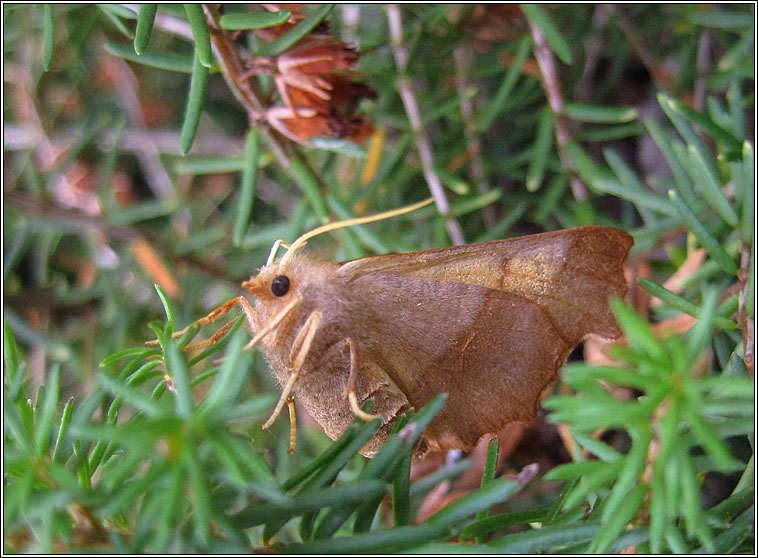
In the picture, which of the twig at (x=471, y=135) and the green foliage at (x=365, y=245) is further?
the twig at (x=471, y=135)

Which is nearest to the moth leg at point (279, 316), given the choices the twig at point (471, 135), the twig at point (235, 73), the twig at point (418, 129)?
the twig at point (235, 73)

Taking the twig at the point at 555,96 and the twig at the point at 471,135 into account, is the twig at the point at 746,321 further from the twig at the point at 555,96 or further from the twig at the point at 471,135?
the twig at the point at 471,135

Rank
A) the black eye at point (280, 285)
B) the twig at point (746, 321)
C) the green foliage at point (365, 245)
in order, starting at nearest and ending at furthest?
the green foliage at point (365, 245)
the twig at point (746, 321)
the black eye at point (280, 285)

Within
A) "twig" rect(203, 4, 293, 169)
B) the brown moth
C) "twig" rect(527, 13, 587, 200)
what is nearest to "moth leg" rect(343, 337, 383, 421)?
the brown moth

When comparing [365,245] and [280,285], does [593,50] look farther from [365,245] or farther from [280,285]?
[280,285]

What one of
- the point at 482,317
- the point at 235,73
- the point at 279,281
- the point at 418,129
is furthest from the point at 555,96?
the point at 279,281

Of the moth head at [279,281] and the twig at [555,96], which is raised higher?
the twig at [555,96]

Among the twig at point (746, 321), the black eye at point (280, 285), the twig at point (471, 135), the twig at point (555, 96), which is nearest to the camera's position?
the twig at point (746, 321)

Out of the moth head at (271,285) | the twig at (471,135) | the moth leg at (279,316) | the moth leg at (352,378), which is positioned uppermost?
the twig at (471,135)
